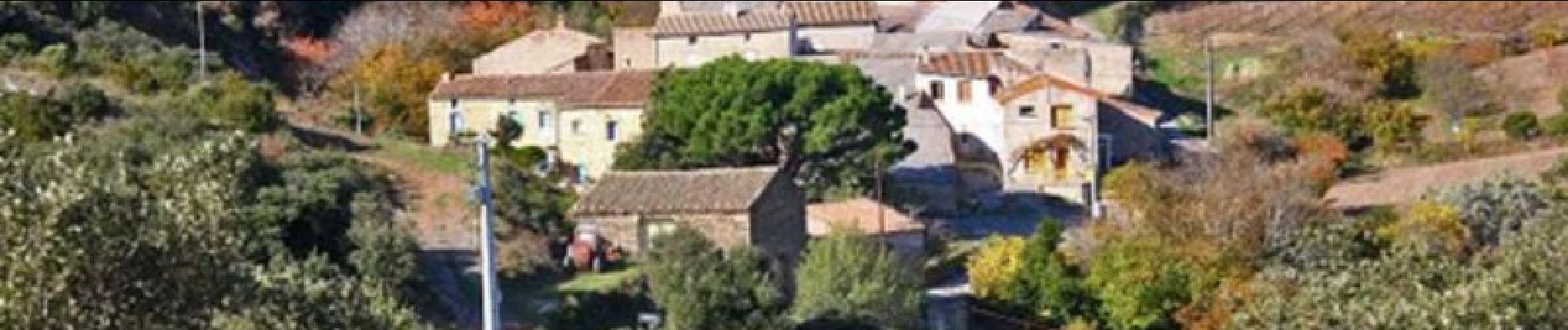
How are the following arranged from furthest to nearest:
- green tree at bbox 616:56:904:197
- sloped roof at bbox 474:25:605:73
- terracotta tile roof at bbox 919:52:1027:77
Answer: sloped roof at bbox 474:25:605:73 → terracotta tile roof at bbox 919:52:1027:77 → green tree at bbox 616:56:904:197

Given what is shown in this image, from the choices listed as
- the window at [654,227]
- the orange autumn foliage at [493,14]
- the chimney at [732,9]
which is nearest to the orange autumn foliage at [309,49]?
the orange autumn foliage at [493,14]

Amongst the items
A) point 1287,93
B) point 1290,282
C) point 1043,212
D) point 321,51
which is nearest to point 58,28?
point 321,51

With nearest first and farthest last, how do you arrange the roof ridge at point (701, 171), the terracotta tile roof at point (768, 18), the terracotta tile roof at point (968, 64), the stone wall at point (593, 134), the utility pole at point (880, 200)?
the roof ridge at point (701, 171), the utility pole at point (880, 200), the stone wall at point (593, 134), the terracotta tile roof at point (968, 64), the terracotta tile roof at point (768, 18)

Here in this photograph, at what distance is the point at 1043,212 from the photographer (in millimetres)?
31344

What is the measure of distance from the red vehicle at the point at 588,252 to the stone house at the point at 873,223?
201 centimetres

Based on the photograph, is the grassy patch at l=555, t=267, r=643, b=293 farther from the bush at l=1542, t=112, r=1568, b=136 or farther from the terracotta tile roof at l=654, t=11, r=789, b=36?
the terracotta tile roof at l=654, t=11, r=789, b=36

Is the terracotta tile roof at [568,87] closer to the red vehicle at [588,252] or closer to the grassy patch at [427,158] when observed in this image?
the grassy patch at [427,158]

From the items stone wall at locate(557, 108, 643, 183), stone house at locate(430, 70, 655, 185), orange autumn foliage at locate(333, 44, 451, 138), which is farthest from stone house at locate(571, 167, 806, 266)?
orange autumn foliage at locate(333, 44, 451, 138)

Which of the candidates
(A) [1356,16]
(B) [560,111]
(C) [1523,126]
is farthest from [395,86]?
(A) [1356,16]

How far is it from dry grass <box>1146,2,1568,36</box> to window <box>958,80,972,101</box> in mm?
6691

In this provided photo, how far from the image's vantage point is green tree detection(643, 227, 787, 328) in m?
23.2

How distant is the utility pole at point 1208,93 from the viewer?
33.8 meters

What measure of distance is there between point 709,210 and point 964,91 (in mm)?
7823

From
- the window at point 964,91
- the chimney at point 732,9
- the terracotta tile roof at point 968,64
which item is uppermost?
the chimney at point 732,9
